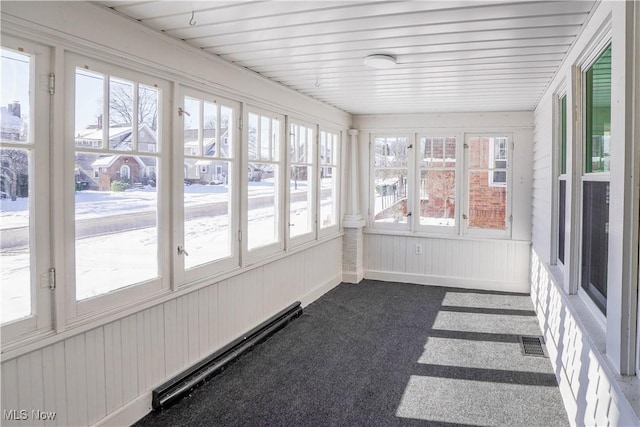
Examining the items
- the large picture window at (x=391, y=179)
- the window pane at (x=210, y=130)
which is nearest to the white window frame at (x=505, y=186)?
the large picture window at (x=391, y=179)

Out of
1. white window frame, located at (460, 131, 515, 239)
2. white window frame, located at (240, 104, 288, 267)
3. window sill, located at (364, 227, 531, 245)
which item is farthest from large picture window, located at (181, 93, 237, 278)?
white window frame, located at (460, 131, 515, 239)

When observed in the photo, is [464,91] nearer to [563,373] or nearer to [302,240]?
[302,240]

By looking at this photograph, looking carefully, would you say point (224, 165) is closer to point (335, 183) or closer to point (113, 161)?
point (113, 161)

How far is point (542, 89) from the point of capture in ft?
14.2

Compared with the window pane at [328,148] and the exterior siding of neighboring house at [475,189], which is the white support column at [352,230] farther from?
the exterior siding of neighboring house at [475,189]

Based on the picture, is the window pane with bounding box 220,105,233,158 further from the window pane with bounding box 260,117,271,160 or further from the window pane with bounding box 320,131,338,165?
the window pane with bounding box 320,131,338,165

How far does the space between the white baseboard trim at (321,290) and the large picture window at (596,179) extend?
9.55 ft

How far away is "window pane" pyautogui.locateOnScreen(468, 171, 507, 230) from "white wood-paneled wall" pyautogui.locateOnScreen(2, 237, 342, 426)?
3.12 meters

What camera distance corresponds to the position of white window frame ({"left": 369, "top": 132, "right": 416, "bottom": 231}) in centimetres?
614

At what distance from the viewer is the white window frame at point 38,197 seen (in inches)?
80.8

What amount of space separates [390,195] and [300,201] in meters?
1.88

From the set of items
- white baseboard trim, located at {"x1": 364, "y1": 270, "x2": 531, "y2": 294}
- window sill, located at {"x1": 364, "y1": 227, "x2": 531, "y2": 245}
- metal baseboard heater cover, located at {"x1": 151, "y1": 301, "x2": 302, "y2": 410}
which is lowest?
metal baseboard heater cover, located at {"x1": 151, "y1": 301, "x2": 302, "y2": 410}

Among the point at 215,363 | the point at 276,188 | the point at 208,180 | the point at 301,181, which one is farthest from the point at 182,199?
the point at 301,181

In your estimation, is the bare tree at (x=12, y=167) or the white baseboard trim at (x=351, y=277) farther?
the white baseboard trim at (x=351, y=277)
